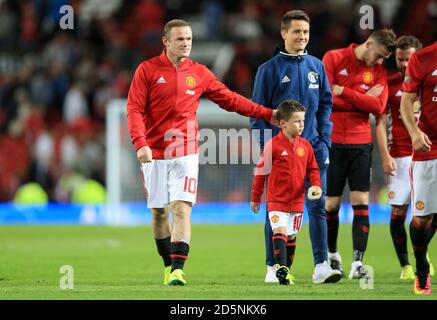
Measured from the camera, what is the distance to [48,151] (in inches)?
860

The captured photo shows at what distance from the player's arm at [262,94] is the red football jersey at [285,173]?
0.88 ft

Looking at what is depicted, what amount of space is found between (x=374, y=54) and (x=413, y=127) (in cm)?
219

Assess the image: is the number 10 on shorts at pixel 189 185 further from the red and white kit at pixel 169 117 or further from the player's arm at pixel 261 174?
the player's arm at pixel 261 174

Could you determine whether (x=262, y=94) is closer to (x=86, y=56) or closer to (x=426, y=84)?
(x=426, y=84)

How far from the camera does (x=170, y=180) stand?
9445 millimetres

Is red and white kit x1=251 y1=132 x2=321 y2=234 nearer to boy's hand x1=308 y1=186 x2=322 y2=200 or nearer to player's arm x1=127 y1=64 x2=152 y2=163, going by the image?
boy's hand x1=308 y1=186 x2=322 y2=200

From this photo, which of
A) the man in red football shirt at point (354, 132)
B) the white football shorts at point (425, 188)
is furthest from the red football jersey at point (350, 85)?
the white football shorts at point (425, 188)

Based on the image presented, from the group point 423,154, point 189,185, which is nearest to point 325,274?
point 189,185

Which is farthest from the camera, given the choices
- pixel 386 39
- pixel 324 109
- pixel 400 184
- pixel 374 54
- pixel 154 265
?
pixel 154 265

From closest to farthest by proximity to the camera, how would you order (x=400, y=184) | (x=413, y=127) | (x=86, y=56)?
(x=413, y=127)
(x=400, y=184)
(x=86, y=56)

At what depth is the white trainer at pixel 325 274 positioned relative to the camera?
9.59 meters
